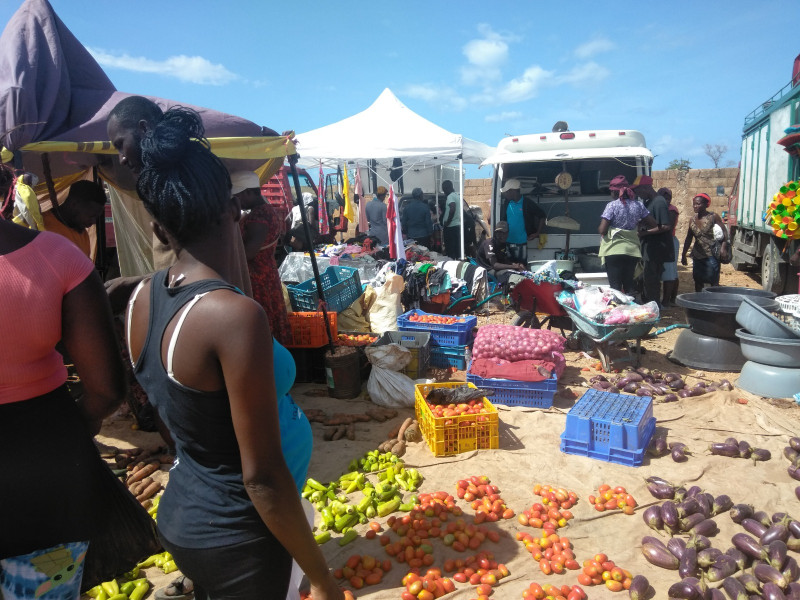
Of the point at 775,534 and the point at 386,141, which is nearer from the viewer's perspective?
the point at 775,534

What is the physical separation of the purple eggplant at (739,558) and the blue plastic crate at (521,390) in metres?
2.35

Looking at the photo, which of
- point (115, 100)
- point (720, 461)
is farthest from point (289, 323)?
point (720, 461)

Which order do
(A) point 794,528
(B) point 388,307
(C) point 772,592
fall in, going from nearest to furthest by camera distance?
1. (C) point 772,592
2. (A) point 794,528
3. (B) point 388,307

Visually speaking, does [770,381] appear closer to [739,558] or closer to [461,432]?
[739,558]

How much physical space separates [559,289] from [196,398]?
6.26m

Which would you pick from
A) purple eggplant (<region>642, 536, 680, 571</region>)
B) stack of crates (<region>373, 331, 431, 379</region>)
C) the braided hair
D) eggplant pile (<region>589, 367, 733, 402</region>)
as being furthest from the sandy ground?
the braided hair

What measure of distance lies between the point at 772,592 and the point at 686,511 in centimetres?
80

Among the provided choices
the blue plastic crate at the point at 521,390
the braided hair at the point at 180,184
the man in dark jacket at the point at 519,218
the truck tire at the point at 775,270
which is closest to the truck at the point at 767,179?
the truck tire at the point at 775,270

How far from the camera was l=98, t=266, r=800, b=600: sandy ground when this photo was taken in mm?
3170

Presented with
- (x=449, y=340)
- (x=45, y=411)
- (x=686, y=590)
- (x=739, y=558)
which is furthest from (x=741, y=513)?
(x=45, y=411)

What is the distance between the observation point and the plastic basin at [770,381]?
5.41m

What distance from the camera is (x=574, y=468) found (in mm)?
4219

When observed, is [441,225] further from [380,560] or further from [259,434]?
[259,434]

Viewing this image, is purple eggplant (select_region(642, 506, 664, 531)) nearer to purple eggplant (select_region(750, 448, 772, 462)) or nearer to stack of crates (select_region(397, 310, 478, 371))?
purple eggplant (select_region(750, 448, 772, 462))
